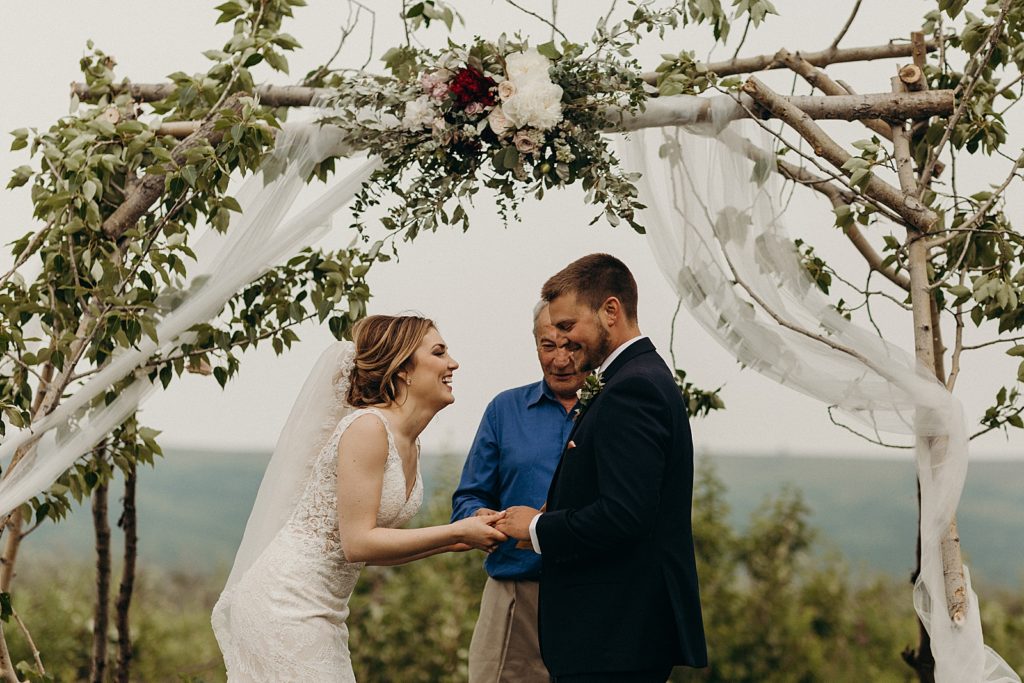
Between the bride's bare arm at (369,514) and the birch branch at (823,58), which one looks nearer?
the bride's bare arm at (369,514)

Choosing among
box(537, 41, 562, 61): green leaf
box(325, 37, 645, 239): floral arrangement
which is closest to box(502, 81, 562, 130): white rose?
box(325, 37, 645, 239): floral arrangement

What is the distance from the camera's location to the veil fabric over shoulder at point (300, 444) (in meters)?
3.22

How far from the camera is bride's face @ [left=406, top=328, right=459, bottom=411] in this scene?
3092 mm

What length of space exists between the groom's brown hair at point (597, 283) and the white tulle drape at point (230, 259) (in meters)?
0.84

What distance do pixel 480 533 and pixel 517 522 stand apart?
127 millimetres

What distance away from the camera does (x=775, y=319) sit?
10.3 feet

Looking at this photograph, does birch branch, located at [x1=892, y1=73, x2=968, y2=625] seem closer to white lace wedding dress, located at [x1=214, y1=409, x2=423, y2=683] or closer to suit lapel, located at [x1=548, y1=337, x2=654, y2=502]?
suit lapel, located at [x1=548, y1=337, x2=654, y2=502]

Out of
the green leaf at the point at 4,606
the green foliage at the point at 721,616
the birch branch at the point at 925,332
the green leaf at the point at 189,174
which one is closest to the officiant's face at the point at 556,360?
the birch branch at the point at 925,332

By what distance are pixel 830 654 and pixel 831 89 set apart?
462 cm

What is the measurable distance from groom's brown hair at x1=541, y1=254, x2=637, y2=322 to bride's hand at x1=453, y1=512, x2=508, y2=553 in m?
0.62

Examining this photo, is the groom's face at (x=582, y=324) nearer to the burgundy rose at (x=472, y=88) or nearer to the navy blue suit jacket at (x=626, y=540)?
the navy blue suit jacket at (x=626, y=540)

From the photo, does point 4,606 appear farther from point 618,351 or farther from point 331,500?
point 618,351

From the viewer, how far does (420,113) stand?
125 inches

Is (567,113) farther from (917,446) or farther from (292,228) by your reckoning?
(917,446)
